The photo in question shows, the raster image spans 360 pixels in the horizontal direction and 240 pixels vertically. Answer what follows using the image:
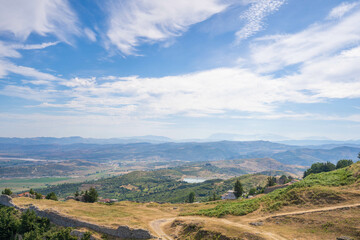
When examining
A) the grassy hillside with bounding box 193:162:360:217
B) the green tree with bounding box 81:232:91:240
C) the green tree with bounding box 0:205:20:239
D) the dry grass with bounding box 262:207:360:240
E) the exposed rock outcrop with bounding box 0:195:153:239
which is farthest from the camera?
the green tree with bounding box 0:205:20:239

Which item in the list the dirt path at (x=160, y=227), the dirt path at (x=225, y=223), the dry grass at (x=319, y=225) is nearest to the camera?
the dry grass at (x=319, y=225)

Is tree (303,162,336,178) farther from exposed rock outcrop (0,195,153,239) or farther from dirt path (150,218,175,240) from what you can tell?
exposed rock outcrop (0,195,153,239)

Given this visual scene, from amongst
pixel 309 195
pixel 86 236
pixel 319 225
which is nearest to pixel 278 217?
pixel 319 225

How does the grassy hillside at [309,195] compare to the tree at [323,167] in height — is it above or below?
above

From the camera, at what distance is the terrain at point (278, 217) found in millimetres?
34031

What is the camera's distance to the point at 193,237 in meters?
37.7

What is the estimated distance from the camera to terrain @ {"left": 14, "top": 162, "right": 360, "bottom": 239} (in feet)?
112

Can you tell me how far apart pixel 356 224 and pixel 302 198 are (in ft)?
41.2

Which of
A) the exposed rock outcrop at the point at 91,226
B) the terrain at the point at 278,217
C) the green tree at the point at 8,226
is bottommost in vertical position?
the green tree at the point at 8,226

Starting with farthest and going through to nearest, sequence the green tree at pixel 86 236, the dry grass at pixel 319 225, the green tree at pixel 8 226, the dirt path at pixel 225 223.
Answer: the green tree at pixel 8 226
the green tree at pixel 86 236
the dirt path at pixel 225 223
the dry grass at pixel 319 225

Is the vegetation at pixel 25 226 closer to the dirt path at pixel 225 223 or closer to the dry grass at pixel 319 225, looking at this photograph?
the dirt path at pixel 225 223

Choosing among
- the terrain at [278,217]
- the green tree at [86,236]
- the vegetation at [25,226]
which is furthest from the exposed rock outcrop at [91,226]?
the green tree at [86,236]

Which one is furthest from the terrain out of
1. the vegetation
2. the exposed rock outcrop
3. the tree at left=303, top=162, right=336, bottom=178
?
the tree at left=303, top=162, right=336, bottom=178

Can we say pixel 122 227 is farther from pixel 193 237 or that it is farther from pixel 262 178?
pixel 262 178
